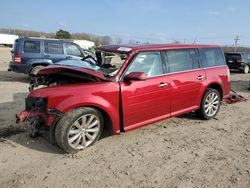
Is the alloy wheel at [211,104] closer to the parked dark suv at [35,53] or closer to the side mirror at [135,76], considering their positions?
the side mirror at [135,76]

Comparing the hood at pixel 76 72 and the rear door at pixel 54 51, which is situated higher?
the rear door at pixel 54 51

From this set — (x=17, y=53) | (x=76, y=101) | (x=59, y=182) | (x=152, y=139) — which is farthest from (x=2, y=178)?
(x=17, y=53)

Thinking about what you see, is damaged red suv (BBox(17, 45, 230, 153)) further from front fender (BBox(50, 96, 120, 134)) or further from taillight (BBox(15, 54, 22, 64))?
taillight (BBox(15, 54, 22, 64))

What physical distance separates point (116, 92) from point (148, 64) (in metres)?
0.93

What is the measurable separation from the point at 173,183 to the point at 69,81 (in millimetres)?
2518

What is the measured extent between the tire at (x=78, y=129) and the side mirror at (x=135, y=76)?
765 millimetres

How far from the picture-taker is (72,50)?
12.5 metres

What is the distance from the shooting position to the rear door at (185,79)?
562cm

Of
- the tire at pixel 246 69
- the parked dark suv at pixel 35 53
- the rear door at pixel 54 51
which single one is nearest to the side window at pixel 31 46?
the parked dark suv at pixel 35 53

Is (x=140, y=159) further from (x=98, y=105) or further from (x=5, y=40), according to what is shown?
(x=5, y=40)

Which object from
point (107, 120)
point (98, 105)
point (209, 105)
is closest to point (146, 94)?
point (107, 120)

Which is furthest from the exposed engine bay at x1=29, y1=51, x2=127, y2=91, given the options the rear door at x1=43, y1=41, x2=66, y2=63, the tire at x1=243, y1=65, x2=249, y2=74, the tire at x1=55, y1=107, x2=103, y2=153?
the tire at x1=243, y1=65, x2=249, y2=74

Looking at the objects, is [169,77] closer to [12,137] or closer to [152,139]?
[152,139]

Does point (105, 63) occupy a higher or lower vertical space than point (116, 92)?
higher
